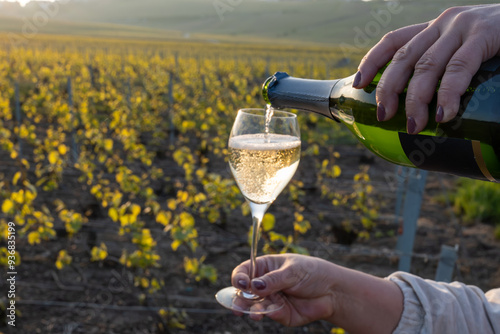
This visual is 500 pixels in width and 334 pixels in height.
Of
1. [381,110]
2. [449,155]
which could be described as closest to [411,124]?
[381,110]

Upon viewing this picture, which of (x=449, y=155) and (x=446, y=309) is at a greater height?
(x=449, y=155)

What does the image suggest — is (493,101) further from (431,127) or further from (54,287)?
(54,287)

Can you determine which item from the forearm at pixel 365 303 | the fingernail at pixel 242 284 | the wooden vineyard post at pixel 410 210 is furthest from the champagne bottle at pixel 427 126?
the wooden vineyard post at pixel 410 210

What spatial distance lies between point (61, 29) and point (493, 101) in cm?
7715

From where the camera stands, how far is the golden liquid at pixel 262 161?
1.25 meters

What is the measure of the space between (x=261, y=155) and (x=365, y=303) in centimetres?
56

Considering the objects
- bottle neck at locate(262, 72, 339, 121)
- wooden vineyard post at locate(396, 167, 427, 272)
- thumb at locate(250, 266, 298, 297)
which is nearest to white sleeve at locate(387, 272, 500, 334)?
thumb at locate(250, 266, 298, 297)

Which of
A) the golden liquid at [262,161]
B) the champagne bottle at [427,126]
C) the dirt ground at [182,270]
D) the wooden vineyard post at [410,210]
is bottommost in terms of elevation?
the dirt ground at [182,270]

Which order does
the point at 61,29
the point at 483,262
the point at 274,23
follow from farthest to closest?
the point at 274,23
the point at 61,29
the point at 483,262

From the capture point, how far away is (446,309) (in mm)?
1265

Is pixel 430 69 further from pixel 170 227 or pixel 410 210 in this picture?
pixel 410 210

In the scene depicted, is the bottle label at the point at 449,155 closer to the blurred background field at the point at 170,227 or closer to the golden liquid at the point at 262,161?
the golden liquid at the point at 262,161

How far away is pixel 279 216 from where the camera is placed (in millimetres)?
4832

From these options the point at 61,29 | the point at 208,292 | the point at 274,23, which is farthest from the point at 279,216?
the point at 274,23
